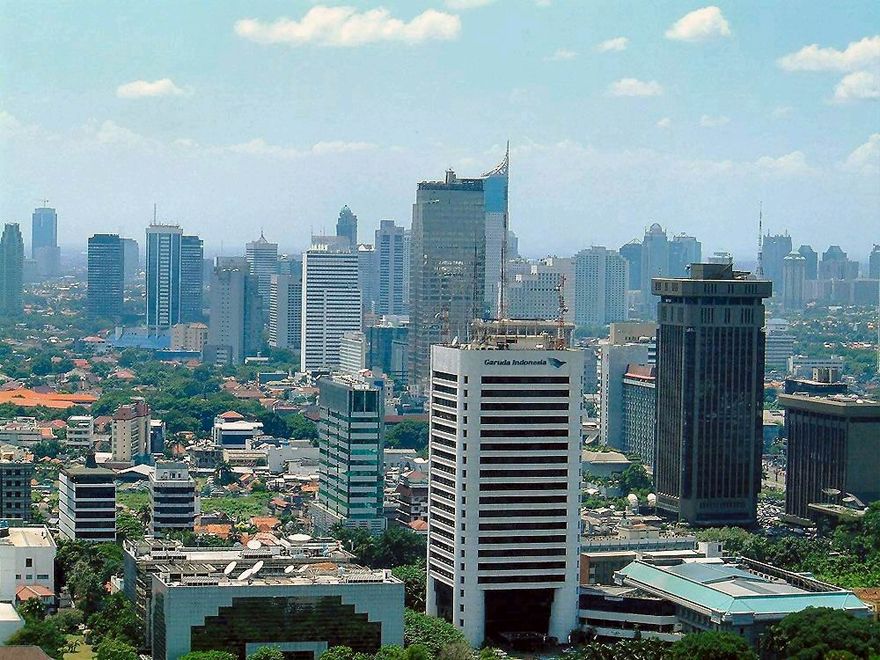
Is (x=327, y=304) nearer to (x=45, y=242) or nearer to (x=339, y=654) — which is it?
(x=45, y=242)

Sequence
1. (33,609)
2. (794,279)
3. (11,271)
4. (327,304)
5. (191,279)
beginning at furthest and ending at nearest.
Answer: (794,279), (191,279), (11,271), (327,304), (33,609)

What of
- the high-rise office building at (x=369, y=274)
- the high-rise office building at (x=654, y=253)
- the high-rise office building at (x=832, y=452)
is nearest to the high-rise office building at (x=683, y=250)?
the high-rise office building at (x=654, y=253)

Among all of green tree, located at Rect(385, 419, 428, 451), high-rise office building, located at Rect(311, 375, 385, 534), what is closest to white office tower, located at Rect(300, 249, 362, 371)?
green tree, located at Rect(385, 419, 428, 451)

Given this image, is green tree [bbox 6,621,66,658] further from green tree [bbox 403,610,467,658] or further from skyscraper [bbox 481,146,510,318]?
skyscraper [bbox 481,146,510,318]

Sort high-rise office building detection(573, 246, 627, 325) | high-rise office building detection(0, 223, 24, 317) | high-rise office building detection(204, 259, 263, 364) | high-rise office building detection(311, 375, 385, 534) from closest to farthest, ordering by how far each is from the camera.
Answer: high-rise office building detection(311, 375, 385, 534)
high-rise office building detection(204, 259, 263, 364)
high-rise office building detection(0, 223, 24, 317)
high-rise office building detection(573, 246, 627, 325)

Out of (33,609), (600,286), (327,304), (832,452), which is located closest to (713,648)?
(33,609)
